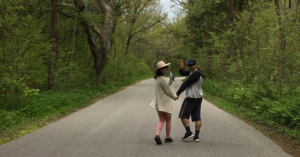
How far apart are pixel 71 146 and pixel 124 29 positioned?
71.7 ft

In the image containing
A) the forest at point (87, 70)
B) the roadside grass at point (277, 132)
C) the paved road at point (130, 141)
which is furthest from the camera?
the forest at point (87, 70)

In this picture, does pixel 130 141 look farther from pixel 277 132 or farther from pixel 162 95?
pixel 277 132

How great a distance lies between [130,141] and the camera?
5.27m

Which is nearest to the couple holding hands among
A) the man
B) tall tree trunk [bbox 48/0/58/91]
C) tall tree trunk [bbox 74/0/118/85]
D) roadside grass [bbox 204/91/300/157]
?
the man

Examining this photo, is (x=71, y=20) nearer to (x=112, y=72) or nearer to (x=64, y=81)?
(x=64, y=81)

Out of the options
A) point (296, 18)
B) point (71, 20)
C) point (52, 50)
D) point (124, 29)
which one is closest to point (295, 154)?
point (296, 18)

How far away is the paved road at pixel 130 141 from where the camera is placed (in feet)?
14.8

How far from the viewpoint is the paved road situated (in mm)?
4504

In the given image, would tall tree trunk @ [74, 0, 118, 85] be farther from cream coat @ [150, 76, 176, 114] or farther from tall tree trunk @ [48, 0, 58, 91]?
cream coat @ [150, 76, 176, 114]

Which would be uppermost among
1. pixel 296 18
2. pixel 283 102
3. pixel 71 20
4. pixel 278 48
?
pixel 71 20

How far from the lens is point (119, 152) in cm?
455

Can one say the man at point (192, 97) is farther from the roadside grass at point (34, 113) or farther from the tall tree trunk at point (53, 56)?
the tall tree trunk at point (53, 56)

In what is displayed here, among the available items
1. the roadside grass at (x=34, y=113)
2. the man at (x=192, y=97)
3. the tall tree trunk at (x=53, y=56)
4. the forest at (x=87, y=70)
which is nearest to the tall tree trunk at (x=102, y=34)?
the forest at (x=87, y=70)

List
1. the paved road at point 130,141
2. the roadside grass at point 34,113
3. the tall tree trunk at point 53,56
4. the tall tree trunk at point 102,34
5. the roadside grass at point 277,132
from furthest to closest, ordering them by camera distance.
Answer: the tall tree trunk at point 102,34
the tall tree trunk at point 53,56
the roadside grass at point 34,113
the roadside grass at point 277,132
the paved road at point 130,141
